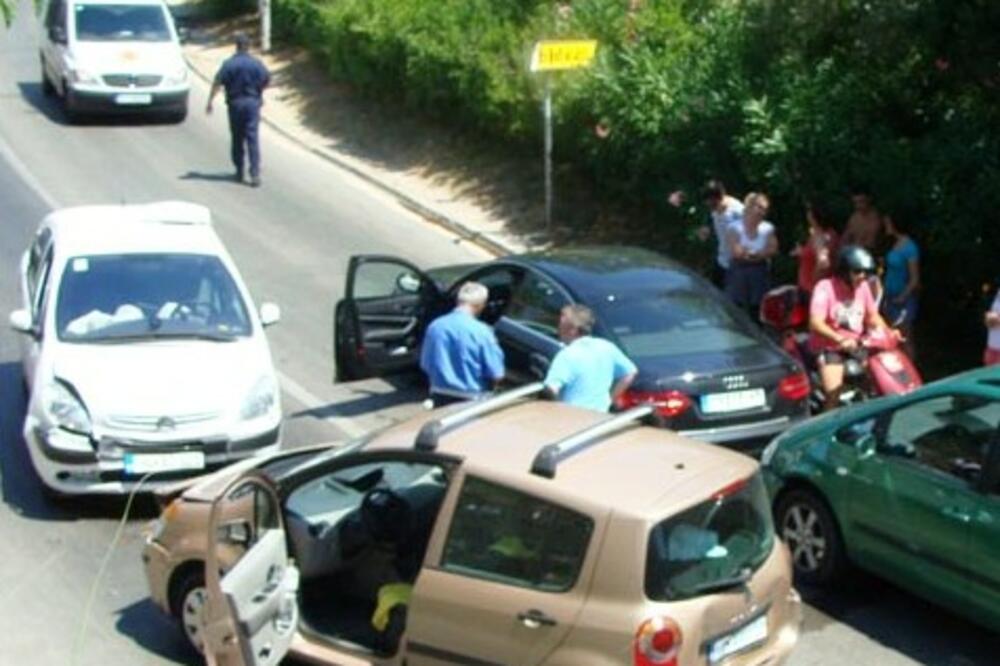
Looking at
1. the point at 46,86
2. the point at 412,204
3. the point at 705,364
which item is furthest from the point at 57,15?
the point at 705,364

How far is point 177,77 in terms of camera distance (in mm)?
27578

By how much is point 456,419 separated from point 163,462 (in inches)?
142

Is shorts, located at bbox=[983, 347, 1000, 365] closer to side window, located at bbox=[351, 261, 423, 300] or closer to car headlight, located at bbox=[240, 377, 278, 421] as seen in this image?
car headlight, located at bbox=[240, 377, 278, 421]

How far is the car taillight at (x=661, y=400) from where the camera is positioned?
1212 centimetres

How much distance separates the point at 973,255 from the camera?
15.0m

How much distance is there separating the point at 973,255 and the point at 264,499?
817cm

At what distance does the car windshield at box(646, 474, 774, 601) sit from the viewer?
26.1 ft

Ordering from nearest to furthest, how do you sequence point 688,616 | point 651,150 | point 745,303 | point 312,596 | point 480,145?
1. point 688,616
2. point 312,596
3. point 745,303
4. point 651,150
5. point 480,145

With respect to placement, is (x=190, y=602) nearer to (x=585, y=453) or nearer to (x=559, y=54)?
(x=585, y=453)

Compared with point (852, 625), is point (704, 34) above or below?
above

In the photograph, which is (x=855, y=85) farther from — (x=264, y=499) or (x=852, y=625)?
(x=264, y=499)

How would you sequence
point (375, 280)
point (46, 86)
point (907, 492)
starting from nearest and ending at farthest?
point (907, 492) → point (375, 280) → point (46, 86)

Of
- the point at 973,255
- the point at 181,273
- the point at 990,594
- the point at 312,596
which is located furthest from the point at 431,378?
the point at 973,255

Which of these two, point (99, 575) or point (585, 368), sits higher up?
point (585, 368)
